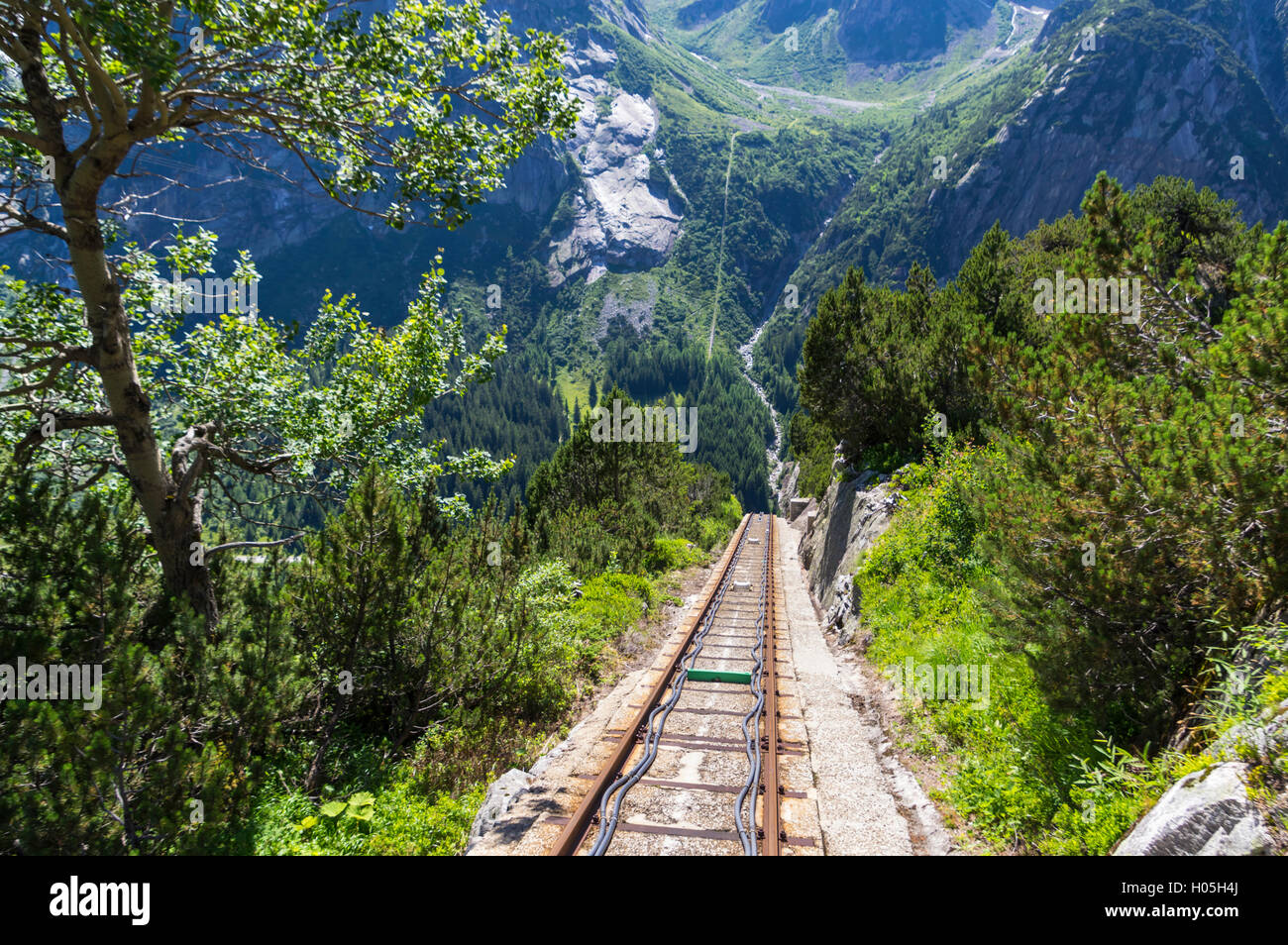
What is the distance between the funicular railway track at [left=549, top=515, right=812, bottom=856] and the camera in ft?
15.0

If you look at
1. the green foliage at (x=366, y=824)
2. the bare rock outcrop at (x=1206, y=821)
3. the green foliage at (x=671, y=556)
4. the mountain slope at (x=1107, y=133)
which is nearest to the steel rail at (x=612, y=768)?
the green foliage at (x=366, y=824)

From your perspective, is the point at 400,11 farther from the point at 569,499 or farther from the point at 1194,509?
the point at 569,499

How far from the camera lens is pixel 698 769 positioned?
5.70m

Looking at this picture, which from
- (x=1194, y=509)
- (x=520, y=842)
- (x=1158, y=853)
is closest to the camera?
(x=1158, y=853)

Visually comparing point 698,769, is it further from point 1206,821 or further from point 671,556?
point 671,556

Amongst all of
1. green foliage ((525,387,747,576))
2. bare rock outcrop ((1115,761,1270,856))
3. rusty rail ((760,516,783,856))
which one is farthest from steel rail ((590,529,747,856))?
green foliage ((525,387,747,576))

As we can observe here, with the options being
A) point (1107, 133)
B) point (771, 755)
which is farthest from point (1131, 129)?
point (771, 755)

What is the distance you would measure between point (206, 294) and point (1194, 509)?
31.0 feet

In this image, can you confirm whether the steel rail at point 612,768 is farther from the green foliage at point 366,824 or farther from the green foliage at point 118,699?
the green foliage at point 118,699

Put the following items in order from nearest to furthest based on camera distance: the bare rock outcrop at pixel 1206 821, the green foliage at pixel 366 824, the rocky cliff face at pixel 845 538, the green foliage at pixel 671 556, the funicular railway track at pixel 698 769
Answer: the bare rock outcrop at pixel 1206 821 < the green foliage at pixel 366 824 < the funicular railway track at pixel 698 769 < the rocky cliff face at pixel 845 538 < the green foliage at pixel 671 556

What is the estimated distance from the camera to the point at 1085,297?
17.1ft

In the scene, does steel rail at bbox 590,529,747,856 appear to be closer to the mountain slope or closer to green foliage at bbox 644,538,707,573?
green foliage at bbox 644,538,707,573

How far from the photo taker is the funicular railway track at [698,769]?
15.0ft
